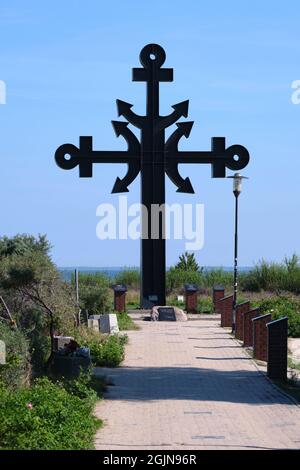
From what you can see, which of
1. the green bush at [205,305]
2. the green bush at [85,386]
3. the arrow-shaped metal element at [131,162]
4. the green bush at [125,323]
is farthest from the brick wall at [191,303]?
the green bush at [85,386]

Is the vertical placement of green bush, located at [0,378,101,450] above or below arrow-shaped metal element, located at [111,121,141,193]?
below

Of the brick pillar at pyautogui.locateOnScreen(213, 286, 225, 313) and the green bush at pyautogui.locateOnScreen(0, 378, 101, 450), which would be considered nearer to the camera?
the green bush at pyautogui.locateOnScreen(0, 378, 101, 450)

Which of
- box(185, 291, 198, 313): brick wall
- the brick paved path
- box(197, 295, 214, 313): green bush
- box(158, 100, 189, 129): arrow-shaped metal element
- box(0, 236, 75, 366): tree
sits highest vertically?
box(158, 100, 189, 129): arrow-shaped metal element

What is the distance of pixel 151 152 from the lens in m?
24.4

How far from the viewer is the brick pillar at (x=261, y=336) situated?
20.2 m

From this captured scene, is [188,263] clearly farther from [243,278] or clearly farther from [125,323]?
[125,323]

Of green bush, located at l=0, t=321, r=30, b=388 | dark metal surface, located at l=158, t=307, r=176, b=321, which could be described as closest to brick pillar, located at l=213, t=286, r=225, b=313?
dark metal surface, located at l=158, t=307, r=176, b=321

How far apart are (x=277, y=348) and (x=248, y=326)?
581cm

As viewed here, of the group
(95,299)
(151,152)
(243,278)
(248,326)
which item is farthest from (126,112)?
(243,278)

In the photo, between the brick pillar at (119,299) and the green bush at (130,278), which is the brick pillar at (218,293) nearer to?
the brick pillar at (119,299)

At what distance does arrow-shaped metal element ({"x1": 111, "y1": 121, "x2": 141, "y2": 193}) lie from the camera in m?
24.4

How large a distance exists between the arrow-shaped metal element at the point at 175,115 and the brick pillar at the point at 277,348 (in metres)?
8.05

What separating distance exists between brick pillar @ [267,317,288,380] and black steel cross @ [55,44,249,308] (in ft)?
23.6

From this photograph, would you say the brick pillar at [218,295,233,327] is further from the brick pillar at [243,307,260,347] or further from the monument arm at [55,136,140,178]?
the monument arm at [55,136,140,178]
